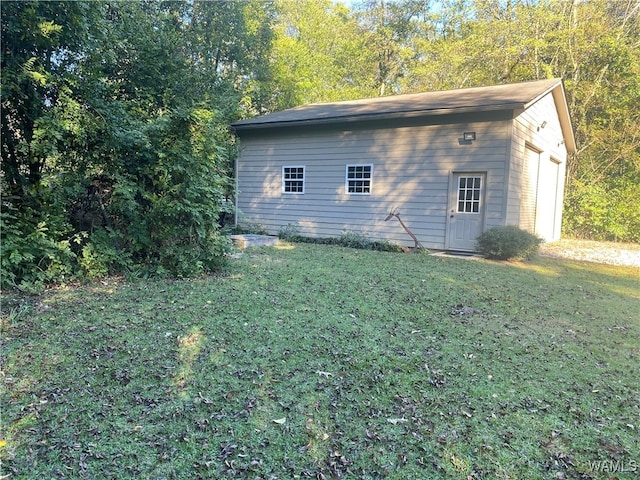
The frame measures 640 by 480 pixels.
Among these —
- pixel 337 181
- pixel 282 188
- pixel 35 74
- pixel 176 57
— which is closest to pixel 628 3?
pixel 337 181

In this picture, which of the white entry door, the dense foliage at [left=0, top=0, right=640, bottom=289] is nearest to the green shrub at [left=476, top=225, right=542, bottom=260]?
the white entry door

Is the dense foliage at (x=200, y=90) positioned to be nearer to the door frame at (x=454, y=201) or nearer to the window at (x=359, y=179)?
the window at (x=359, y=179)

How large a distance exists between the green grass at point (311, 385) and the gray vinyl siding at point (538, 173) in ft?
16.2

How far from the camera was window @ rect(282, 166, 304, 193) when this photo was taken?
12.0 metres

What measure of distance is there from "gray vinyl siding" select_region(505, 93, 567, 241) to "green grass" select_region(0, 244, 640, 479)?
16.2ft

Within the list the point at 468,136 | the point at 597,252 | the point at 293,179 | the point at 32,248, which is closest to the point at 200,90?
the point at 293,179

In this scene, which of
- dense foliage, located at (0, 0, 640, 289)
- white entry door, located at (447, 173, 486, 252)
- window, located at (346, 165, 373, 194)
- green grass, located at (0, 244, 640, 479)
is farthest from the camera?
window, located at (346, 165, 373, 194)

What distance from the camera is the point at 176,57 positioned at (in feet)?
35.8

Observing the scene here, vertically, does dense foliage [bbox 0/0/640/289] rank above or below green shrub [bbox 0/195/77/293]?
above

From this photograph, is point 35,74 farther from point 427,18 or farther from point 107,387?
point 427,18

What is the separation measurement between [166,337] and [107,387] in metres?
0.90

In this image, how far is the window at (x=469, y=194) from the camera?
31.3ft

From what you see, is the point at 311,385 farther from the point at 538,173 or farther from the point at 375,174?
the point at 538,173

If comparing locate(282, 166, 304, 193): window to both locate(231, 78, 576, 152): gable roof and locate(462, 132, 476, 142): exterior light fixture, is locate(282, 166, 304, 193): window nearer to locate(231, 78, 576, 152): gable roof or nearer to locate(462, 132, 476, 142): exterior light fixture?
locate(231, 78, 576, 152): gable roof
